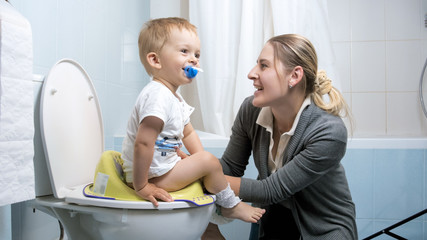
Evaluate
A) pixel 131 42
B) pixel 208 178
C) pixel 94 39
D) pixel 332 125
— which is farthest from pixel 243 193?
pixel 131 42

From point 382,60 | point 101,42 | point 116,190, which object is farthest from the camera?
point 382,60

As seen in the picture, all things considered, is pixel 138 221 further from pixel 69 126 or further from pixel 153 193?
pixel 69 126

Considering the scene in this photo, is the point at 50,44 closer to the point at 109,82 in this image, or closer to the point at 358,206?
the point at 109,82

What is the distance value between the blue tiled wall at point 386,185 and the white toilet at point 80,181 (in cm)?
87

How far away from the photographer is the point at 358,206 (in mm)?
1568

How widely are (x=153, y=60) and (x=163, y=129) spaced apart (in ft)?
0.61

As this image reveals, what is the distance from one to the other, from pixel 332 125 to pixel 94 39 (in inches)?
36.2

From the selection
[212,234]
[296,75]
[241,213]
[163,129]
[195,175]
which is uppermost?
[296,75]

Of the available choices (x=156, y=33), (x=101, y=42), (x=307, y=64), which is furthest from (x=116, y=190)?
(x=101, y=42)

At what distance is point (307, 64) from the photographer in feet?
3.74

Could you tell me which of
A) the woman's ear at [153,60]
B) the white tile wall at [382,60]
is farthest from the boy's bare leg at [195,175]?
the white tile wall at [382,60]

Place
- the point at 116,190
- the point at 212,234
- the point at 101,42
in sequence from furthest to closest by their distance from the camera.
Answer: the point at 101,42 → the point at 212,234 → the point at 116,190

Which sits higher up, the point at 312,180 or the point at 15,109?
the point at 15,109

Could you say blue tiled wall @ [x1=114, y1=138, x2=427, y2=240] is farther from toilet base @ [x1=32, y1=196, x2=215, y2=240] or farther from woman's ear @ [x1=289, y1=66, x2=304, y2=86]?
toilet base @ [x1=32, y1=196, x2=215, y2=240]
